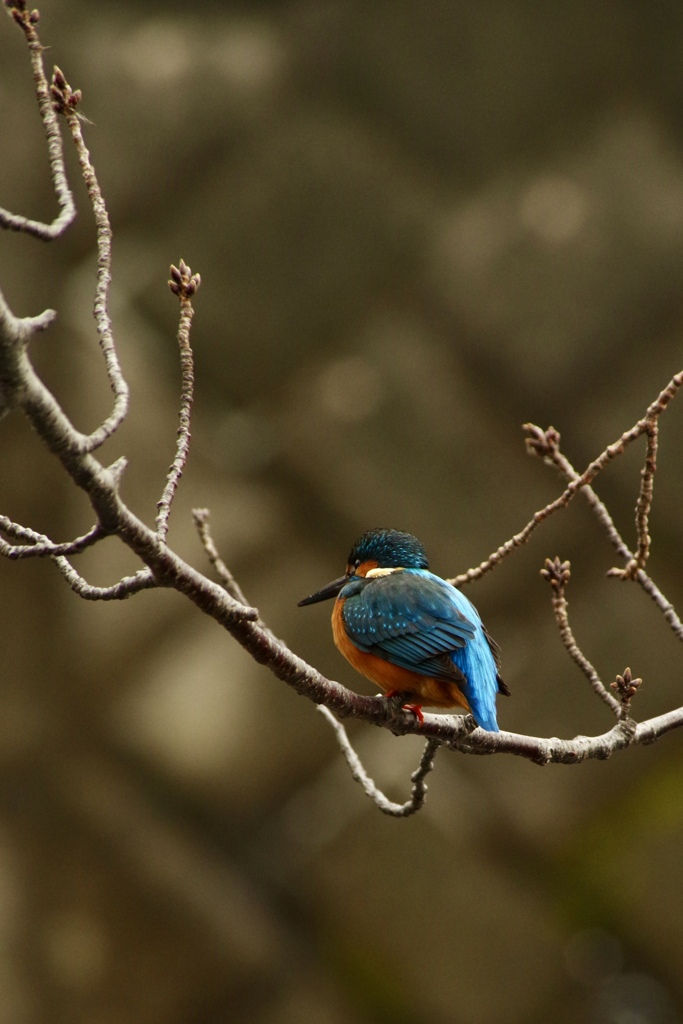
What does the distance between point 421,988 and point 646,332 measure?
2219mm

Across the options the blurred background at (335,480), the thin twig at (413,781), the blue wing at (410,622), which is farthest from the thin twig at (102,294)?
the blurred background at (335,480)

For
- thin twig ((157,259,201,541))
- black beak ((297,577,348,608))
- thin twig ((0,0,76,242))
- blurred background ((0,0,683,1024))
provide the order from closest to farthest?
thin twig ((0,0,76,242)) < thin twig ((157,259,201,541)) < black beak ((297,577,348,608)) < blurred background ((0,0,683,1024))

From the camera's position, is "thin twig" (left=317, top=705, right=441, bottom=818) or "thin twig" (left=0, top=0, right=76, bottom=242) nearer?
"thin twig" (left=0, top=0, right=76, bottom=242)

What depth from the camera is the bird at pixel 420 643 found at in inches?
57.4

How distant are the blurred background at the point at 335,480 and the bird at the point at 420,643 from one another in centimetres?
139

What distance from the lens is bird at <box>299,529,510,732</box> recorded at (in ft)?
4.78

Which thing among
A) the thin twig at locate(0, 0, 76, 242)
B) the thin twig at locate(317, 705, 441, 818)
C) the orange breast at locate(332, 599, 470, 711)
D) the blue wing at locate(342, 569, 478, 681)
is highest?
the thin twig at locate(0, 0, 76, 242)

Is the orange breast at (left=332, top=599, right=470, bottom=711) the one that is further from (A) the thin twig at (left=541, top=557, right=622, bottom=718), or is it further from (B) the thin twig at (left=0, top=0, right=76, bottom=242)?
(B) the thin twig at (left=0, top=0, right=76, bottom=242)

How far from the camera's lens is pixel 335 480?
121 inches

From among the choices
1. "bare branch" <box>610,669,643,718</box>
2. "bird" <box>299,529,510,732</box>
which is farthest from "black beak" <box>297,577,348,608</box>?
"bare branch" <box>610,669,643,718</box>

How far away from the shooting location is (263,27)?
299 cm

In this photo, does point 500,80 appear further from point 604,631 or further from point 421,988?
point 421,988

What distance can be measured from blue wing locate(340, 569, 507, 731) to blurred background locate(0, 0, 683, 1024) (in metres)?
1.41

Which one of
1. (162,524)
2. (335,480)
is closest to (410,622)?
(162,524)
